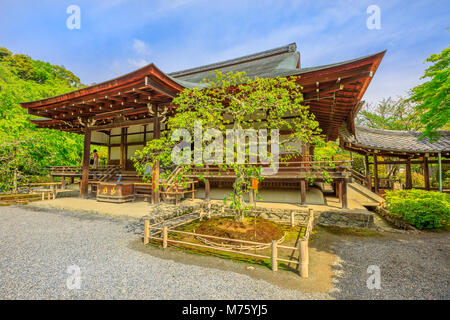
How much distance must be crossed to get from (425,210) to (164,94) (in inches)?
386

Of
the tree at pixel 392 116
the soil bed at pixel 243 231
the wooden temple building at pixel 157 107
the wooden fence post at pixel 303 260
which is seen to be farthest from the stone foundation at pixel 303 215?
the tree at pixel 392 116

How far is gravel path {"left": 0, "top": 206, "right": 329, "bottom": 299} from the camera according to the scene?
2764 mm

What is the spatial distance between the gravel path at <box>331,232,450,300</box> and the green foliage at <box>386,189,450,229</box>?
0.54m

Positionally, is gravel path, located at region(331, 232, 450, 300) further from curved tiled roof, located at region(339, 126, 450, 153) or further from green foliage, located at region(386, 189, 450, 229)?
curved tiled roof, located at region(339, 126, 450, 153)

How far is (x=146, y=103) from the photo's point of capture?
871cm

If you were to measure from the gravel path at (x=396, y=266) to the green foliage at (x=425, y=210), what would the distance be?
0.54 m

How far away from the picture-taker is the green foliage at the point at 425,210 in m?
6.25

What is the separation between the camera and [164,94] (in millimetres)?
7680

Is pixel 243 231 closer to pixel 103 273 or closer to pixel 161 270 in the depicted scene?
pixel 161 270

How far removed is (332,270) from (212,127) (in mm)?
4099

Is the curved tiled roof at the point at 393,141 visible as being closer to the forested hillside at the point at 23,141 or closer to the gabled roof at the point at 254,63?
the gabled roof at the point at 254,63

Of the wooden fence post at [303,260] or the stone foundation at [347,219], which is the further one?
the stone foundation at [347,219]

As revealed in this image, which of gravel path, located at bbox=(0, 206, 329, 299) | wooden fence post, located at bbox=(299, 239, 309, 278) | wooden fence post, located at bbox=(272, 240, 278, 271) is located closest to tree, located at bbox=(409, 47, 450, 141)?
wooden fence post, located at bbox=(299, 239, 309, 278)
